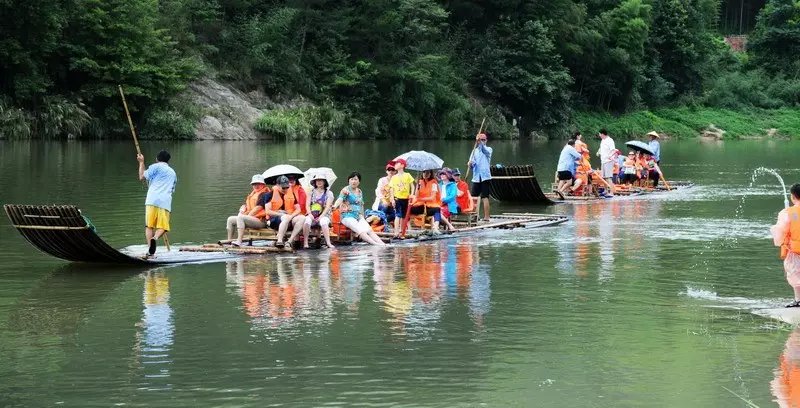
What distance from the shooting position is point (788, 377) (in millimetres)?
12258

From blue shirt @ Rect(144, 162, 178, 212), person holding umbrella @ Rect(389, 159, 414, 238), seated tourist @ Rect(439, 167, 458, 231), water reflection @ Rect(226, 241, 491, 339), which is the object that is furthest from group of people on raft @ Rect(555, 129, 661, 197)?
blue shirt @ Rect(144, 162, 178, 212)

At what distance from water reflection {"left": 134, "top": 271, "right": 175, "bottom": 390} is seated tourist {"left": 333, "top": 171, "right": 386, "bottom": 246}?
4.58 meters

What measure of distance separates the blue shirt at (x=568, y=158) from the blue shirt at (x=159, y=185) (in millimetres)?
14668

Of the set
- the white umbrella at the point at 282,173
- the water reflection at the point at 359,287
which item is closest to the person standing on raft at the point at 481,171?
the water reflection at the point at 359,287

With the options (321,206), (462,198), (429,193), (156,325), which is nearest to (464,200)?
(462,198)

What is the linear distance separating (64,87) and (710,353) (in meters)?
52.8

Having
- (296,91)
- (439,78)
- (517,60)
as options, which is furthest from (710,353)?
(517,60)

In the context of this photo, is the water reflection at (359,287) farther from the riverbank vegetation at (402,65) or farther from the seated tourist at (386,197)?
the riverbank vegetation at (402,65)

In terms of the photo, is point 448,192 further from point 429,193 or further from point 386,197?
point 386,197

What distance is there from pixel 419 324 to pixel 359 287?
2.73 meters

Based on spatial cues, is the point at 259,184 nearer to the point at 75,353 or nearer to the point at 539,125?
the point at 75,353

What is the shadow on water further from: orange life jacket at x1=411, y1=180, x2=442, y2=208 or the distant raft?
the distant raft

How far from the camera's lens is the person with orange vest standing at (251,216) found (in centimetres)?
2061

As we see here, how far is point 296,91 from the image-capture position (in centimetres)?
7231
